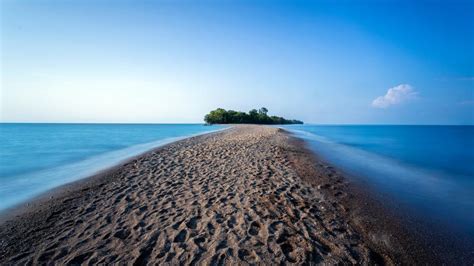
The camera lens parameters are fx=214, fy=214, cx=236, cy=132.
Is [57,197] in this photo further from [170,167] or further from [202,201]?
[202,201]

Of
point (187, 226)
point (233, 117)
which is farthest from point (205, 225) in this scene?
point (233, 117)

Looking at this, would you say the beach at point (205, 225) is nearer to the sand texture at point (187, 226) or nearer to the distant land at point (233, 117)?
the sand texture at point (187, 226)

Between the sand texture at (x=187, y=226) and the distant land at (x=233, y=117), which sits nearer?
the sand texture at (x=187, y=226)

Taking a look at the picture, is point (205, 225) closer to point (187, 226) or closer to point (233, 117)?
point (187, 226)

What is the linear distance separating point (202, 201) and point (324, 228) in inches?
132

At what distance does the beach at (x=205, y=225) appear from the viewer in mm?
4020

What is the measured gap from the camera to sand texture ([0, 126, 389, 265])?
3.99 meters

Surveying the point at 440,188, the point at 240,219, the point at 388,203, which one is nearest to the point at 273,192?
Result: the point at 240,219

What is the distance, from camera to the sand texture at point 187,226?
3988 mm

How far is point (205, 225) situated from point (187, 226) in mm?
409

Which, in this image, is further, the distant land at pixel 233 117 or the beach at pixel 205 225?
the distant land at pixel 233 117

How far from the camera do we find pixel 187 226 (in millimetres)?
4910

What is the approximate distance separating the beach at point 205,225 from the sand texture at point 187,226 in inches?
0.8

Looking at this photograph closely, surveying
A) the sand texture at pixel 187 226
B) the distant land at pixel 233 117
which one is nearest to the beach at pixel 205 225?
the sand texture at pixel 187 226
